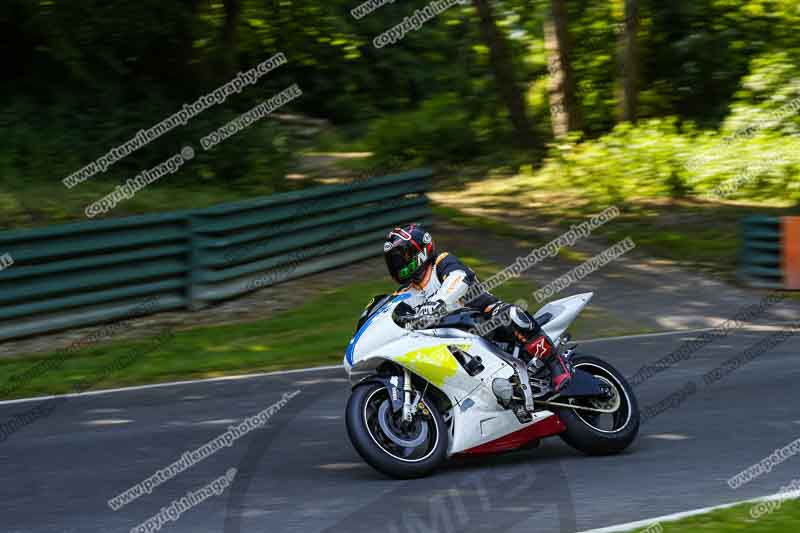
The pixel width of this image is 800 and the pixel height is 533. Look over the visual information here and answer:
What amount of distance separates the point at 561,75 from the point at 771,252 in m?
8.66

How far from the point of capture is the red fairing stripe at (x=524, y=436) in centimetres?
753

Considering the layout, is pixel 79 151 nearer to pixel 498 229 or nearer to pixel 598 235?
pixel 498 229

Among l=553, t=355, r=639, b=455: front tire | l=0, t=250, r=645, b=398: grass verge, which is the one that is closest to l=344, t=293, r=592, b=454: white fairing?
l=553, t=355, r=639, b=455: front tire

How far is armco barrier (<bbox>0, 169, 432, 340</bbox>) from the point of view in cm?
1273

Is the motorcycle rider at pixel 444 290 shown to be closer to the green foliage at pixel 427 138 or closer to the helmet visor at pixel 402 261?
the helmet visor at pixel 402 261

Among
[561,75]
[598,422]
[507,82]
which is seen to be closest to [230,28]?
[507,82]

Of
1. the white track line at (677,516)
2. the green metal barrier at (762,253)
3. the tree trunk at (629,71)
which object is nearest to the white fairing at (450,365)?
the white track line at (677,516)

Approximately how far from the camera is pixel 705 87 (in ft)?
79.9

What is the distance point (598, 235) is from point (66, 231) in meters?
9.01

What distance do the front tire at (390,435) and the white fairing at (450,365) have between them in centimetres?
13

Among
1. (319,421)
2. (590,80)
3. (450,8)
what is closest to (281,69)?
(450,8)

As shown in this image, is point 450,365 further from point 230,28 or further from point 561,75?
point 561,75

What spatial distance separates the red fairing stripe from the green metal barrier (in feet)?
27.4

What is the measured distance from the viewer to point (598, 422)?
8047 millimetres
